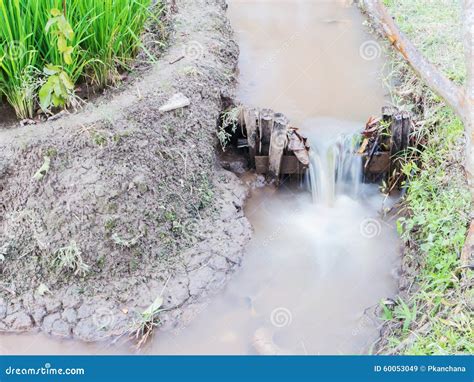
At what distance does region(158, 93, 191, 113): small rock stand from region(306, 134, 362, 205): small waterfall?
1.11 m

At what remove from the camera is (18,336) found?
3330 mm

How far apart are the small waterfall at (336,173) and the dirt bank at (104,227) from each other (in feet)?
2.60

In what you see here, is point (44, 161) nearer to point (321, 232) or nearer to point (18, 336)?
point (18, 336)

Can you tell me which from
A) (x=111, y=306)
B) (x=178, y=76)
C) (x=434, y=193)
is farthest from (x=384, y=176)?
(x=111, y=306)

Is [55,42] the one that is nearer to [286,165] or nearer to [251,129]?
[251,129]

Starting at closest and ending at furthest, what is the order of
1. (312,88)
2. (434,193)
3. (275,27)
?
(434,193) → (312,88) → (275,27)

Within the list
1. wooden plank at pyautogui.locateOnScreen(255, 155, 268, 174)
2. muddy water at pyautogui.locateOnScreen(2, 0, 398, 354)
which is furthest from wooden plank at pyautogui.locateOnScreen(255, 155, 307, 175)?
muddy water at pyautogui.locateOnScreen(2, 0, 398, 354)

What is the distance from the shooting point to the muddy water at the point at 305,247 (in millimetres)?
3391

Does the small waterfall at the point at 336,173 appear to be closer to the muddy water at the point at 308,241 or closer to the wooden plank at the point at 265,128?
the muddy water at the point at 308,241

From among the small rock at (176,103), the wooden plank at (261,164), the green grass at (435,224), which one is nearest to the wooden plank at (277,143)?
the wooden plank at (261,164)

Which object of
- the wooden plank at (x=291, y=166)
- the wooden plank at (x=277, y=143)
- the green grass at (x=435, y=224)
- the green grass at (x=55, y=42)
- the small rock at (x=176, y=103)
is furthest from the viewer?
the wooden plank at (x=291, y=166)

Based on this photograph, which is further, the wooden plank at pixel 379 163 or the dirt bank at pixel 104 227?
the wooden plank at pixel 379 163

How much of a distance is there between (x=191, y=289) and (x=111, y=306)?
0.50m

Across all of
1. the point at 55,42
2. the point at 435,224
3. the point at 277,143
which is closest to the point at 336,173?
the point at 277,143
